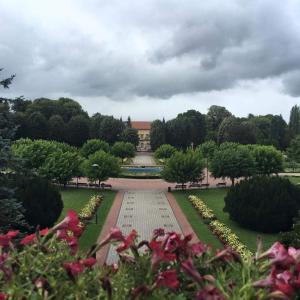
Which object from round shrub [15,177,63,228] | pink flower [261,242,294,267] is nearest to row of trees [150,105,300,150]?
round shrub [15,177,63,228]

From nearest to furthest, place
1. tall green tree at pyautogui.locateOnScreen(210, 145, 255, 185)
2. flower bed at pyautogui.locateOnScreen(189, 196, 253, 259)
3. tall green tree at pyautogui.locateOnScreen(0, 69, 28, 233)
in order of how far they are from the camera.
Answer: tall green tree at pyautogui.locateOnScreen(0, 69, 28, 233), flower bed at pyautogui.locateOnScreen(189, 196, 253, 259), tall green tree at pyautogui.locateOnScreen(210, 145, 255, 185)

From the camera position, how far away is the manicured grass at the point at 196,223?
77.4ft

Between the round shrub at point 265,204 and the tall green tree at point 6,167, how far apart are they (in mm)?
15621

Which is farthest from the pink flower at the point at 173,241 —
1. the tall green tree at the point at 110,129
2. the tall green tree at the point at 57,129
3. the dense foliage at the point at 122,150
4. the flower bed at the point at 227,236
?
the tall green tree at the point at 110,129

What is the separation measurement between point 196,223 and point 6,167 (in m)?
16.0

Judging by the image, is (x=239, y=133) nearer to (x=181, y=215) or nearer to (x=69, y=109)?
(x=69, y=109)

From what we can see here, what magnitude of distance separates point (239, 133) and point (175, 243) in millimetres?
79593

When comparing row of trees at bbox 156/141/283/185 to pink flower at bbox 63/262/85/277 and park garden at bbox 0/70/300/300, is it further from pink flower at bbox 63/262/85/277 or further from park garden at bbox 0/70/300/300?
pink flower at bbox 63/262/85/277

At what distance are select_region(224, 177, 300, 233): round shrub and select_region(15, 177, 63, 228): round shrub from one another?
10.8 meters

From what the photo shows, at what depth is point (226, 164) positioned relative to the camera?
143ft

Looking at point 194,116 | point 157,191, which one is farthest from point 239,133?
point 157,191

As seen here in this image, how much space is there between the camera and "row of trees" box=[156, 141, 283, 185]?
137 ft

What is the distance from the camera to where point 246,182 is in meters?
28.3

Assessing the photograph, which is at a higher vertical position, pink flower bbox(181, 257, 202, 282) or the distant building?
the distant building
